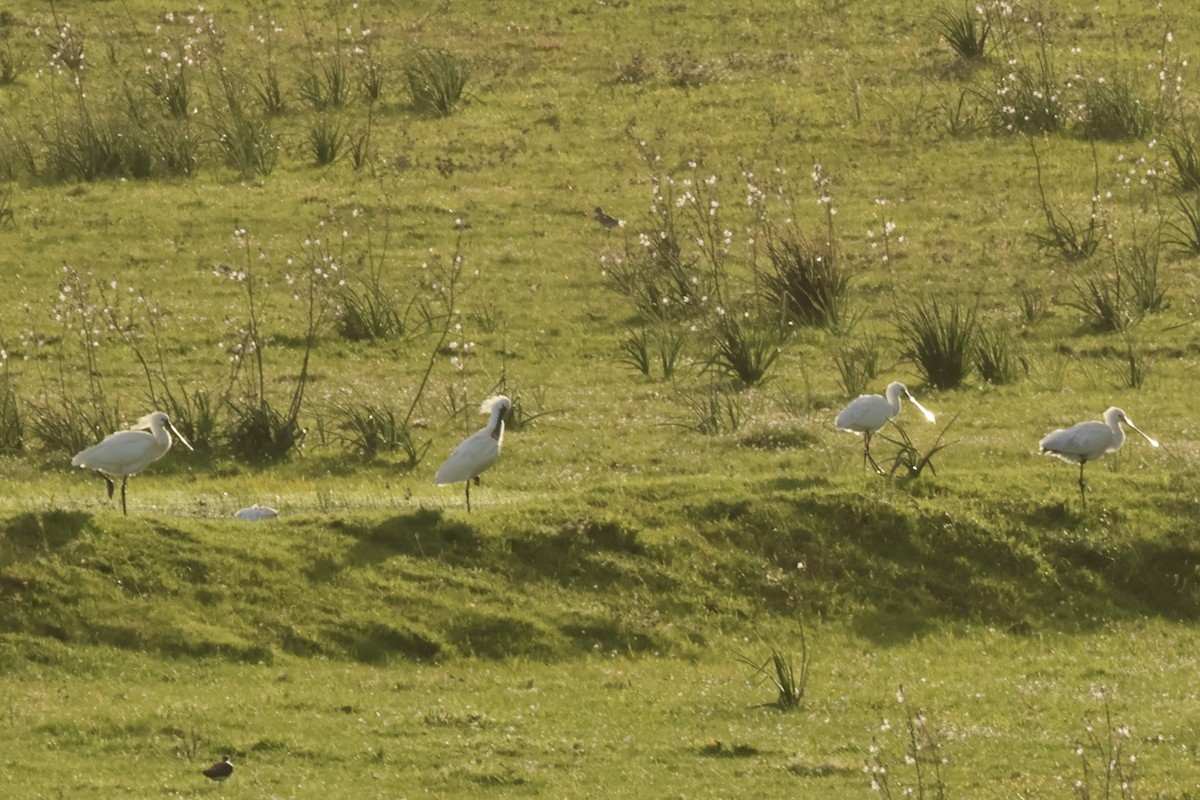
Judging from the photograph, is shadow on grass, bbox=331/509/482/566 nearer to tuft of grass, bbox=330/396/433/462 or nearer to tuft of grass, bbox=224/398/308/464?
tuft of grass, bbox=330/396/433/462

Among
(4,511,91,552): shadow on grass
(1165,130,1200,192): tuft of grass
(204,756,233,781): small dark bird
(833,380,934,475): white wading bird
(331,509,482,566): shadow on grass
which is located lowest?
(1165,130,1200,192): tuft of grass

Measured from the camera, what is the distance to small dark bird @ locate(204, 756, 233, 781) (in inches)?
501

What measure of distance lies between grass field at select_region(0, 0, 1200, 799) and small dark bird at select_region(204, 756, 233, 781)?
0.46 ft

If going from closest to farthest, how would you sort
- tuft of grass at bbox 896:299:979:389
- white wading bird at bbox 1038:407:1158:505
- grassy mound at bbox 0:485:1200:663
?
grassy mound at bbox 0:485:1200:663
white wading bird at bbox 1038:407:1158:505
tuft of grass at bbox 896:299:979:389

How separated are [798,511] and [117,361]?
11078mm

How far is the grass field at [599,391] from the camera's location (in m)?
14.1

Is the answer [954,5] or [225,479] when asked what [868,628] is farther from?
[954,5]

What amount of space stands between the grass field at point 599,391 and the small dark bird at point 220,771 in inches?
5.5

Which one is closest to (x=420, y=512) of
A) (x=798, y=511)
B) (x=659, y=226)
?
(x=798, y=511)

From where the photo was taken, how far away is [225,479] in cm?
2130

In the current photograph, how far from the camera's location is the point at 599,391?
24750mm

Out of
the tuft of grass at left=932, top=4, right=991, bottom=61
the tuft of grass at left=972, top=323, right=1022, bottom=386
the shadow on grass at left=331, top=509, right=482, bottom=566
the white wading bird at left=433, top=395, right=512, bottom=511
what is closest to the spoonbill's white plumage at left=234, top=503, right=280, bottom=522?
the shadow on grass at left=331, top=509, right=482, bottom=566

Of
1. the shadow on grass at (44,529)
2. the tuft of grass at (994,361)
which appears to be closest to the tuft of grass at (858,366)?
the tuft of grass at (994,361)

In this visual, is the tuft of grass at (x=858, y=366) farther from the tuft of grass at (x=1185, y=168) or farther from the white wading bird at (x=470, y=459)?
the tuft of grass at (x=1185, y=168)
